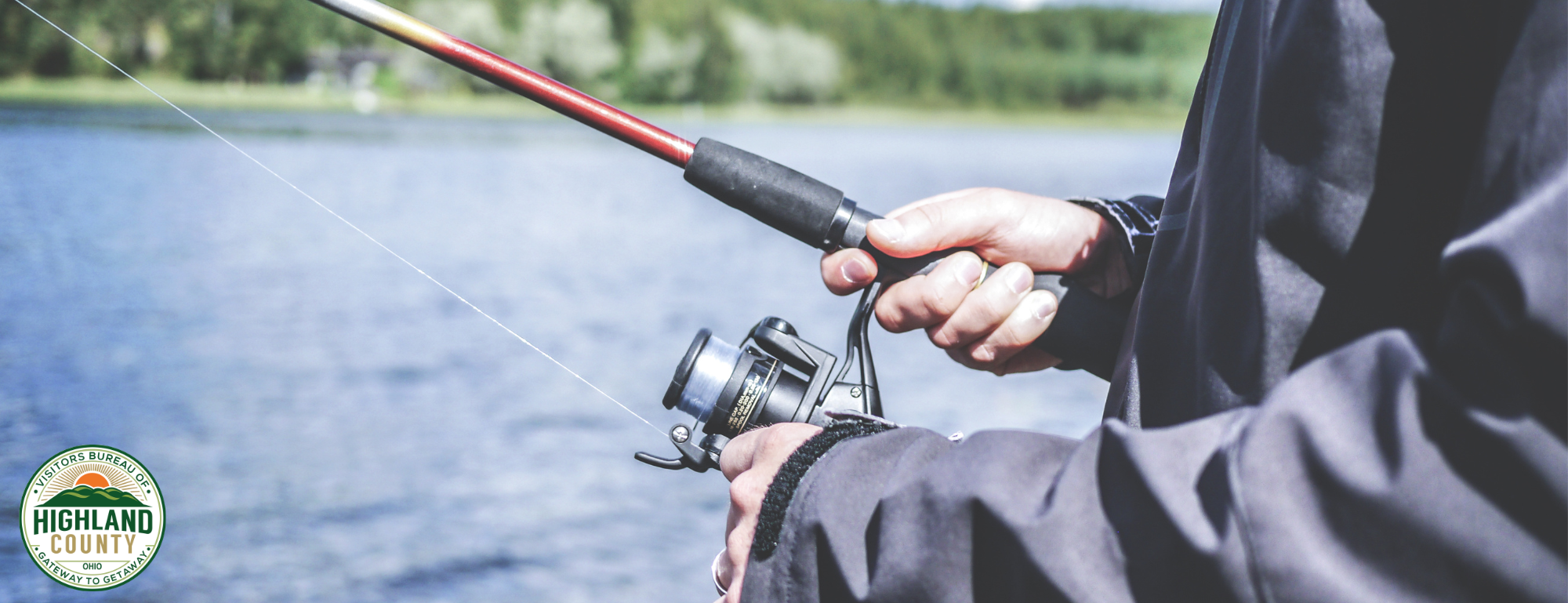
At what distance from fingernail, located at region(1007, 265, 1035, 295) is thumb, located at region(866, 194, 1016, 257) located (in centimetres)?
8

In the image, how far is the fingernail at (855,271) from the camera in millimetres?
1495

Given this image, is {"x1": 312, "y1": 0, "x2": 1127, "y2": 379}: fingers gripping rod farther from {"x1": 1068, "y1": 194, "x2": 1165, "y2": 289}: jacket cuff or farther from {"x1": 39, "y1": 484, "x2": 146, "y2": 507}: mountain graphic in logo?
{"x1": 39, "y1": 484, "x2": 146, "y2": 507}: mountain graphic in logo

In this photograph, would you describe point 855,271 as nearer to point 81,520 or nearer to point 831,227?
point 831,227

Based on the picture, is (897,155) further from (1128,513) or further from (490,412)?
(1128,513)

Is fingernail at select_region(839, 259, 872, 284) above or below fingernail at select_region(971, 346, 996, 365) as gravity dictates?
above

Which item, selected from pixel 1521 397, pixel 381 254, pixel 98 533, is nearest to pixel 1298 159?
pixel 1521 397

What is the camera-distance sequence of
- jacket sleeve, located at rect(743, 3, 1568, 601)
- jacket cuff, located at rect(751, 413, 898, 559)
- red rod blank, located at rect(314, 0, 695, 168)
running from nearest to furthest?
jacket sleeve, located at rect(743, 3, 1568, 601)
jacket cuff, located at rect(751, 413, 898, 559)
red rod blank, located at rect(314, 0, 695, 168)

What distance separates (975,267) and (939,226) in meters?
0.08

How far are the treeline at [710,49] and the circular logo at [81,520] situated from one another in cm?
581

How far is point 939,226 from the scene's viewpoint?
1.48 metres

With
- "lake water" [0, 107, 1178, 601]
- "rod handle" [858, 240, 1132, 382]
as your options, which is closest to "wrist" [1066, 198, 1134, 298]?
"rod handle" [858, 240, 1132, 382]

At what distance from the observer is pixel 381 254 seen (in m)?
8.18

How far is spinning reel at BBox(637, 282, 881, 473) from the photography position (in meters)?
1.46

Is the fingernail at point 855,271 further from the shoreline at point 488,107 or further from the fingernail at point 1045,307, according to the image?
the shoreline at point 488,107
